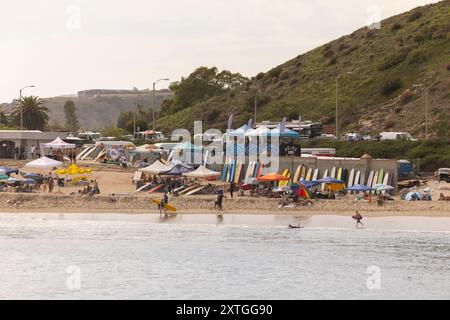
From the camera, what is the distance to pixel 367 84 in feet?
357

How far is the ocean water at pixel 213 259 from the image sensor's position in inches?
1628

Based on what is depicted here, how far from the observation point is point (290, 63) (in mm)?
128625

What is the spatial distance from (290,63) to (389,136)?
4571 cm

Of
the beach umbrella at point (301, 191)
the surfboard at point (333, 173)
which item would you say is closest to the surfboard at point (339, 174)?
the surfboard at point (333, 173)

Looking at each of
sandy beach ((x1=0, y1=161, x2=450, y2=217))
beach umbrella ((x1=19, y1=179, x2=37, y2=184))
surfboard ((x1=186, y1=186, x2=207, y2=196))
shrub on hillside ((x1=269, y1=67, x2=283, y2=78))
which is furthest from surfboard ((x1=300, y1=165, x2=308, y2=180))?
shrub on hillside ((x1=269, y1=67, x2=283, y2=78))

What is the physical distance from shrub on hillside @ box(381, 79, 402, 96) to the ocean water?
169 ft

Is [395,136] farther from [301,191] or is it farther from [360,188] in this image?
[301,191]

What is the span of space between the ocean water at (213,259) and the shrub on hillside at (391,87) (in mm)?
51466

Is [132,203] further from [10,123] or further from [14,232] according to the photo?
[10,123]

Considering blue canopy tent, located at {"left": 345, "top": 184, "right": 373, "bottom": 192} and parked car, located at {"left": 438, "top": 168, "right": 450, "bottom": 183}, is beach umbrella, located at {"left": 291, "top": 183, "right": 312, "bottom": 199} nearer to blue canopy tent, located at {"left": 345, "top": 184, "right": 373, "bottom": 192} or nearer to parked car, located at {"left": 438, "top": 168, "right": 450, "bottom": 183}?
blue canopy tent, located at {"left": 345, "top": 184, "right": 373, "bottom": 192}

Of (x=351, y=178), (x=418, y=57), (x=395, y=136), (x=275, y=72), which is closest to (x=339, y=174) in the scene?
(x=351, y=178)

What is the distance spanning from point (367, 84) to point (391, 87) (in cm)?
506

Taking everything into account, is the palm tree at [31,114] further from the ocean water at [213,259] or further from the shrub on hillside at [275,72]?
the ocean water at [213,259]

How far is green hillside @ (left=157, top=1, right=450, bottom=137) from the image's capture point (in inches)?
3853
